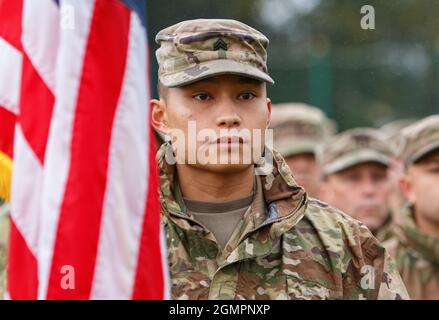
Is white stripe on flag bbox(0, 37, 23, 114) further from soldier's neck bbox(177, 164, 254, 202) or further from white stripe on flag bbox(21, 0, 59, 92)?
soldier's neck bbox(177, 164, 254, 202)

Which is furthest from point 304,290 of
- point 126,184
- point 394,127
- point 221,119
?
point 394,127

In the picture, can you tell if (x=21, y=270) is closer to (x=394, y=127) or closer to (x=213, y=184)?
(x=213, y=184)

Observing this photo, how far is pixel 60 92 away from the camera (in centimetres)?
397

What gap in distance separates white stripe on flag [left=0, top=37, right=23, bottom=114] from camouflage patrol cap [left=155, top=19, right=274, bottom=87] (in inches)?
24.7

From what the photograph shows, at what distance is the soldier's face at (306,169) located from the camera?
342 inches

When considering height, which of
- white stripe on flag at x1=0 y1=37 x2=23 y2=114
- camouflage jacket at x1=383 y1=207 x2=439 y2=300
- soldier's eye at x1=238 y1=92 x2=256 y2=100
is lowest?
white stripe on flag at x1=0 y1=37 x2=23 y2=114

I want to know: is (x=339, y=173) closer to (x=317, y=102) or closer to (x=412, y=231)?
(x=412, y=231)

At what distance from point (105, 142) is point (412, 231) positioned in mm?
3901

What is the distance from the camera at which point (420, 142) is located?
7746mm

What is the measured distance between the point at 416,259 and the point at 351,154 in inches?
67.6

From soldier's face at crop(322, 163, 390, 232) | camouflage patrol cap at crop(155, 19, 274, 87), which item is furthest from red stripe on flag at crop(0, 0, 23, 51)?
soldier's face at crop(322, 163, 390, 232)

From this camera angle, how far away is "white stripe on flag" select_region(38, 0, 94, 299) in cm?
390
